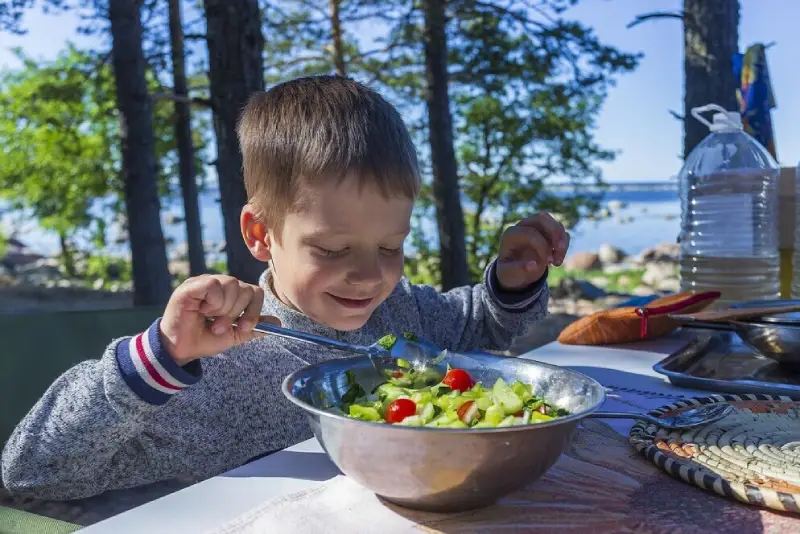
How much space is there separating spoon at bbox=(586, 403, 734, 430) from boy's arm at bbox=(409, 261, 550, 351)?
76 centimetres

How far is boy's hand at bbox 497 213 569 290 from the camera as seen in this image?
161 cm

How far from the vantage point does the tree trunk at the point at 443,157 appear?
7145mm

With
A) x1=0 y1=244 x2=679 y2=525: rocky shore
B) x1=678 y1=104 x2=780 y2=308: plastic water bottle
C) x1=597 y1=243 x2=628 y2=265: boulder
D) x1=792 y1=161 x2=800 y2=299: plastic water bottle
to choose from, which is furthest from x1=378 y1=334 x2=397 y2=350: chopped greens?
x1=597 y1=243 x2=628 y2=265: boulder

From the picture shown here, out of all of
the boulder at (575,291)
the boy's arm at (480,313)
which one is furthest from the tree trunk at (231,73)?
the boulder at (575,291)

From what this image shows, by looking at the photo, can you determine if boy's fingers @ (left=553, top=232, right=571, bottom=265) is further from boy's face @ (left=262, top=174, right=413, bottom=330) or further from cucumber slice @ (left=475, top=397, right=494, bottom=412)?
cucumber slice @ (left=475, top=397, right=494, bottom=412)

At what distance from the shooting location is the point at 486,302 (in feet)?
6.16

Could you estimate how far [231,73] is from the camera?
3664 millimetres

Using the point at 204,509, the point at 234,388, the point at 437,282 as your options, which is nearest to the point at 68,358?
the point at 234,388

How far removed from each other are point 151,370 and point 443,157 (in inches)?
247

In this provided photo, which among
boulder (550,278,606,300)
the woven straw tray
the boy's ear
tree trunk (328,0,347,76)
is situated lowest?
boulder (550,278,606,300)

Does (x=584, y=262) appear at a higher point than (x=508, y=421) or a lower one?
lower

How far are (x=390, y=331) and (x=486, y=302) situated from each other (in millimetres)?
292

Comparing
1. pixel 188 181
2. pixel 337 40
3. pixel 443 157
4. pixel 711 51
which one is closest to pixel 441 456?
pixel 711 51

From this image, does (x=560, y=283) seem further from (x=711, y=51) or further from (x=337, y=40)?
(x=711, y=51)
